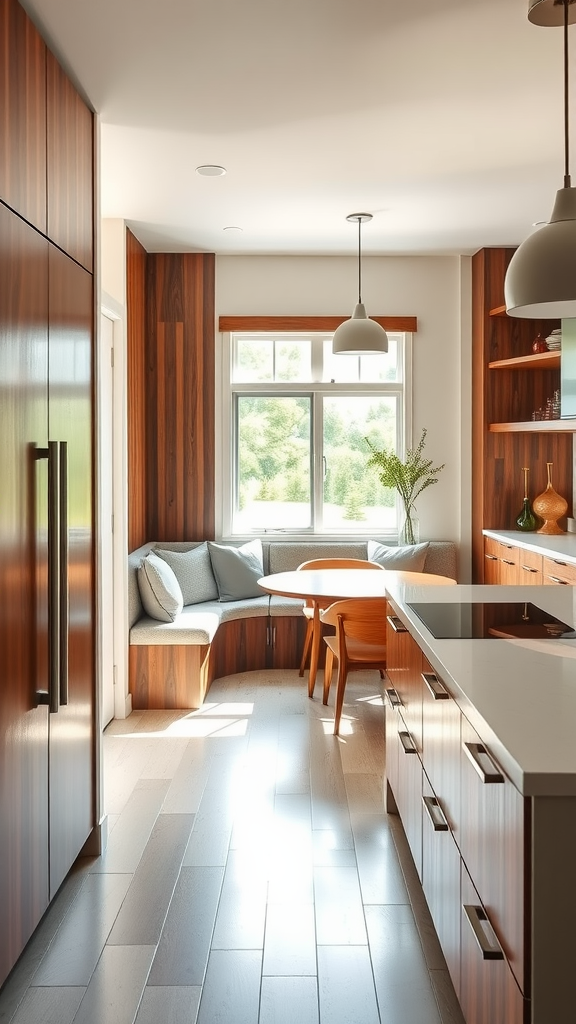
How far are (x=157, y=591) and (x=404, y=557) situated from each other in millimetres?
1758

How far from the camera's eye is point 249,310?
6352mm

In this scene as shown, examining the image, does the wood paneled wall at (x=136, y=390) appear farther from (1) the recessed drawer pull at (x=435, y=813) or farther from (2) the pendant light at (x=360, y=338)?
(1) the recessed drawer pull at (x=435, y=813)

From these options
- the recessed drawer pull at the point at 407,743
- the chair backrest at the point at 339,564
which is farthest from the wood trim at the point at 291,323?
the recessed drawer pull at the point at 407,743

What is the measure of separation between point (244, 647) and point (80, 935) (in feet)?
11.3

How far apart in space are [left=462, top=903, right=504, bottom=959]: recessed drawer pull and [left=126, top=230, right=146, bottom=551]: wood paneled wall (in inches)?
155

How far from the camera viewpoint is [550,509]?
230 inches

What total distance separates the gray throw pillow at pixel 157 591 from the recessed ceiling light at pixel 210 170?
7.15ft

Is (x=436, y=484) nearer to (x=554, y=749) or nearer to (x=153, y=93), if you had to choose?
(x=153, y=93)

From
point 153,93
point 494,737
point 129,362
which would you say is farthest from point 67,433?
point 129,362

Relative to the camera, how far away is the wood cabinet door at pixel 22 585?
221cm

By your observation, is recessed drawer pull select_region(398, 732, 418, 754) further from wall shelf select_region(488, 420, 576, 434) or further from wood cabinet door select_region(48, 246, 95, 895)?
wall shelf select_region(488, 420, 576, 434)

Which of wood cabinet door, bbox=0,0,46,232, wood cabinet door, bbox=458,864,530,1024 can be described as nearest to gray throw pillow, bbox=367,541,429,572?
wood cabinet door, bbox=0,0,46,232

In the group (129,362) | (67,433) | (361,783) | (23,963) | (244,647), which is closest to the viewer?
(23,963)

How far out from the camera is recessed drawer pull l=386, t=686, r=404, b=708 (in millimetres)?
3068
